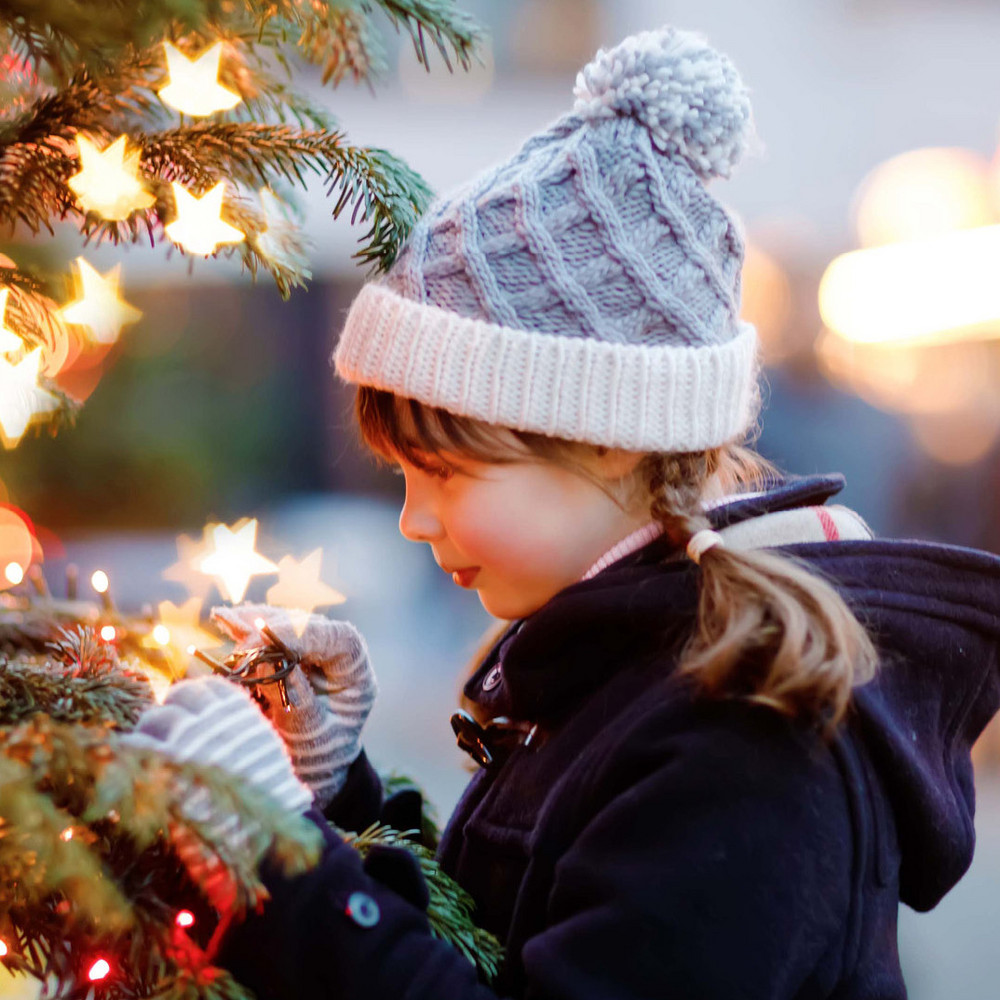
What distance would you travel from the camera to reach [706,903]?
2.24 feet

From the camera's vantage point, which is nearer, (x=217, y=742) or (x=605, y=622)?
(x=217, y=742)

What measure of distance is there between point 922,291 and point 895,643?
3980 mm

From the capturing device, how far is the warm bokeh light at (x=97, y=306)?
870 millimetres

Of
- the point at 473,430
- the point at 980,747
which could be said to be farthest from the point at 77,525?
the point at 980,747

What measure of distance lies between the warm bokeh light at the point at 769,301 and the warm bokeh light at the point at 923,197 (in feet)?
1.78

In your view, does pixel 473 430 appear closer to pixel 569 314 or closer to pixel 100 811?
pixel 569 314

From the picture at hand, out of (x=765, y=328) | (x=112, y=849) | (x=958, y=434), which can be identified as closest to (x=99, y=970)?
(x=112, y=849)

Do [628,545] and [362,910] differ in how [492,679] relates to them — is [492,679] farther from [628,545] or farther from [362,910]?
[362,910]

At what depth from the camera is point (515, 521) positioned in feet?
3.03

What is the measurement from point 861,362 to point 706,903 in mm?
4310

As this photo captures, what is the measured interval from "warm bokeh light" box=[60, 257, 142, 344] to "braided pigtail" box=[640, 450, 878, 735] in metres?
0.56

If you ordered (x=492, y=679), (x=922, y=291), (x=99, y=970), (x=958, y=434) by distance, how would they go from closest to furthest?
(x=99, y=970)
(x=492, y=679)
(x=922, y=291)
(x=958, y=434)

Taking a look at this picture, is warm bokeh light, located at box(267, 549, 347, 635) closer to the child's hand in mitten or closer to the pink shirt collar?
the child's hand in mitten

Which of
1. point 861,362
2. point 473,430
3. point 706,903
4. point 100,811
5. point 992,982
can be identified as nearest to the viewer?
point 100,811
